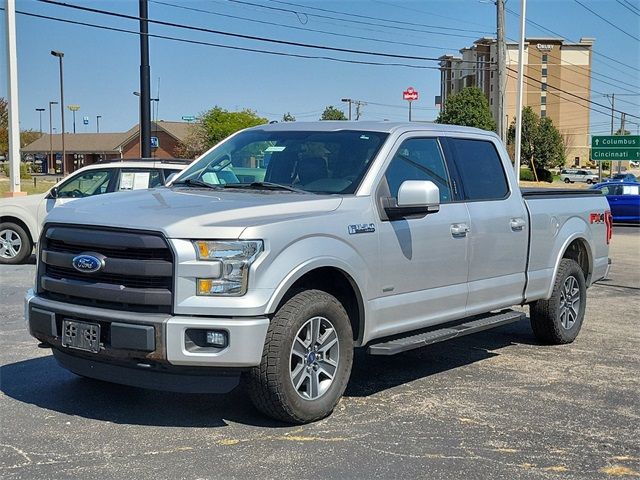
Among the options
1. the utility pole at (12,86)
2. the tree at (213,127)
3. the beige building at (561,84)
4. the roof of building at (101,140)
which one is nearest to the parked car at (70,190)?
the utility pole at (12,86)

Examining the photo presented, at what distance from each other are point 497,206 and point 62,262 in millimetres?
3653

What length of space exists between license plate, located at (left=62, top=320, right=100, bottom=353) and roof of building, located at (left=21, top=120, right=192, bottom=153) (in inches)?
3375

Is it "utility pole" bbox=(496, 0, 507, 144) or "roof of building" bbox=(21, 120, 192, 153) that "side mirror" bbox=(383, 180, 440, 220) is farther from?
"roof of building" bbox=(21, 120, 192, 153)

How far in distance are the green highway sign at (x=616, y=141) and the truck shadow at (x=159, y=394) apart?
28427mm

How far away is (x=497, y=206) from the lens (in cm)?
684

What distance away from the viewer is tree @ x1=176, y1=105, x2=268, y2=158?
218 feet

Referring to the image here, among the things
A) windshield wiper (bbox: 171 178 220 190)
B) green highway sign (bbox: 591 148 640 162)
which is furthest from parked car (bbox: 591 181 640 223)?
windshield wiper (bbox: 171 178 220 190)

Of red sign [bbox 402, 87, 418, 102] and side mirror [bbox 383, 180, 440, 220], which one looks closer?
side mirror [bbox 383, 180, 440, 220]

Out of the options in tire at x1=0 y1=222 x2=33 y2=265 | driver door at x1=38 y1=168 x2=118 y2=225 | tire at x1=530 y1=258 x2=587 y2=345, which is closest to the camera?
tire at x1=530 y1=258 x2=587 y2=345

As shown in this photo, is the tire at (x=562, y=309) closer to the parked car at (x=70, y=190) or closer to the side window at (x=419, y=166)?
the side window at (x=419, y=166)

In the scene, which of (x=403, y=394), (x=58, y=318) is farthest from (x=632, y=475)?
(x=58, y=318)

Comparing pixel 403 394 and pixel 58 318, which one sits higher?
pixel 58 318

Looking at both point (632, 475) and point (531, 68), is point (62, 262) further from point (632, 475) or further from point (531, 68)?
point (531, 68)

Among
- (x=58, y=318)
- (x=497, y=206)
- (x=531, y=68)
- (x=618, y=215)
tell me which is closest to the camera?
(x=58, y=318)
